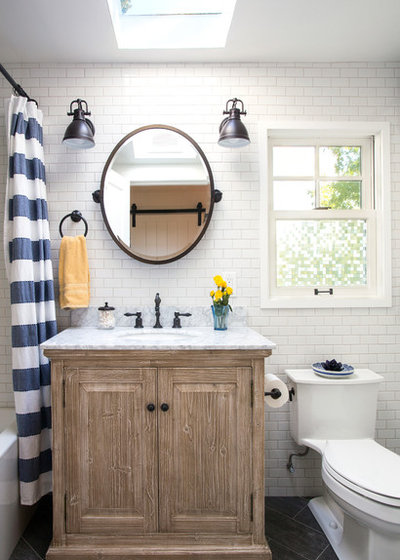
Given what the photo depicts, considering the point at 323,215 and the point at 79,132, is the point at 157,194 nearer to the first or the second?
the point at 79,132

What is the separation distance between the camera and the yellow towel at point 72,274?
2.18 m

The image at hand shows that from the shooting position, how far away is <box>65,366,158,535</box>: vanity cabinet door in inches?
68.4

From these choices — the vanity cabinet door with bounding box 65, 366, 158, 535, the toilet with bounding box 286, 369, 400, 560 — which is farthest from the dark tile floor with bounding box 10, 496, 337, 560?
the vanity cabinet door with bounding box 65, 366, 158, 535

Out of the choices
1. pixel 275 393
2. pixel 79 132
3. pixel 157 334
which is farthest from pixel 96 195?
pixel 275 393

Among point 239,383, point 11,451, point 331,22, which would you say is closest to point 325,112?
point 331,22

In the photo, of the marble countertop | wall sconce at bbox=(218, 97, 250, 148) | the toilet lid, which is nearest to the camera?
the toilet lid

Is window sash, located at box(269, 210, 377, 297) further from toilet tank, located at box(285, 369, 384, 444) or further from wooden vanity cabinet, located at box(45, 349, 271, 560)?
wooden vanity cabinet, located at box(45, 349, 271, 560)

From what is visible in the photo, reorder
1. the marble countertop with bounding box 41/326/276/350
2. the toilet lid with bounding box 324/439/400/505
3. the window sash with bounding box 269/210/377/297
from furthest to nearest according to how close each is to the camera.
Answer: the window sash with bounding box 269/210/377/297
the marble countertop with bounding box 41/326/276/350
the toilet lid with bounding box 324/439/400/505

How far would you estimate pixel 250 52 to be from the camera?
2207mm

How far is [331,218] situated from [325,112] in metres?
0.64

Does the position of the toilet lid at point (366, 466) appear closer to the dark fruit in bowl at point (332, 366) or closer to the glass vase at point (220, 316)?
the dark fruit in bowl at point (332, 366)

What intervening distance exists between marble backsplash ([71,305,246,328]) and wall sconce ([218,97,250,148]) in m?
0.95

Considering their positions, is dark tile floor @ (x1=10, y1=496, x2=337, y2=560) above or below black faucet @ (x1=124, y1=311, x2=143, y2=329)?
below

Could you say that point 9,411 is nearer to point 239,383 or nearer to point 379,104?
point 239,383
